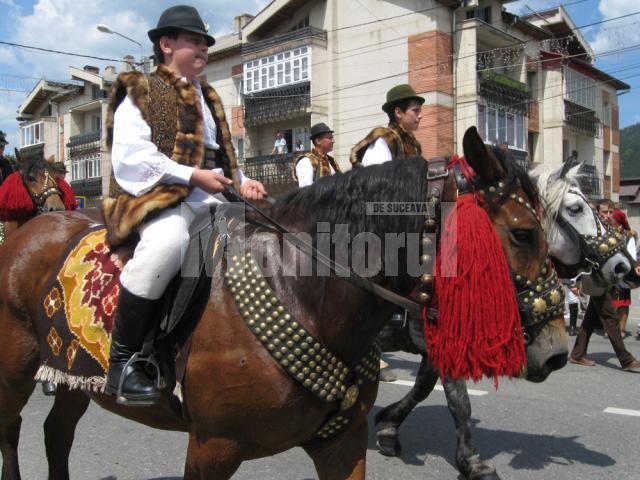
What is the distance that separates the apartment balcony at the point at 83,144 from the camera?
40.6 meters

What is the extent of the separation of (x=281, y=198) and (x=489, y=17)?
27.0 m

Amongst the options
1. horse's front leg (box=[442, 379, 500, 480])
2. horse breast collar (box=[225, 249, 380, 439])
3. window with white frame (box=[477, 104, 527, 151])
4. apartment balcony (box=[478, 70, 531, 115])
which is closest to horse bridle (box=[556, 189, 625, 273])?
horse's front leg (box=[442, 379, 500, 480])

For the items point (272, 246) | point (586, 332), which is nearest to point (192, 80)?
point (272, 246)

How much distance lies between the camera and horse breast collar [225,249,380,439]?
87.7 inches

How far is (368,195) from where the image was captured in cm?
231

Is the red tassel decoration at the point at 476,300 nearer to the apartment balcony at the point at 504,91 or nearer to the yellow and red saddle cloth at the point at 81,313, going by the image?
the yellow and red saddle cloth at the point at 81,313

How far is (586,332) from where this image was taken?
7.75 metres

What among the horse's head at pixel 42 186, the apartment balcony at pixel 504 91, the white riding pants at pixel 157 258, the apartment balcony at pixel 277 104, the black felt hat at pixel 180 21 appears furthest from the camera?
the apartment balcony at pixel 277 104

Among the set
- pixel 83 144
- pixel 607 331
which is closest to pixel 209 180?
pixel 607 331

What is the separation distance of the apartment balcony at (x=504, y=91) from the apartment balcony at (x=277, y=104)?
307 inches

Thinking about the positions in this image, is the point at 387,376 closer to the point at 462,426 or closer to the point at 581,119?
the point at 462,426

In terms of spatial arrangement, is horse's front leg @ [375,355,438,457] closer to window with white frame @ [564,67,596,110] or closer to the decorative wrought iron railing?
the decorative wrought iron railing

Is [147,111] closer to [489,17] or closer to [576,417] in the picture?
[576,417]

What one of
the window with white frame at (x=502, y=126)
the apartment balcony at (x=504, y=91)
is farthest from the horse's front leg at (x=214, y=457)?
the apartment balcony at (x=504, y=91)
